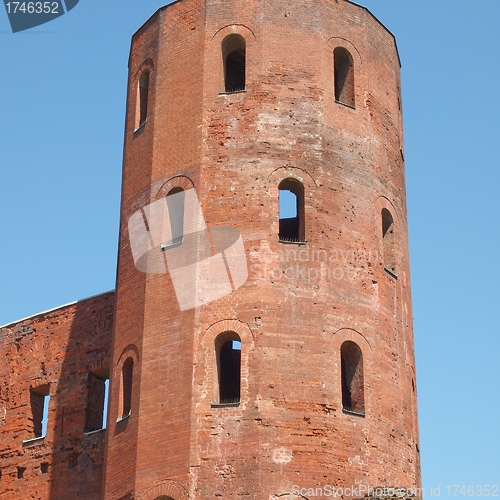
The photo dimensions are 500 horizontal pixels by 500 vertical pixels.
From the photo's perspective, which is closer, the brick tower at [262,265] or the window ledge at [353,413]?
the brick tower at [262,265]

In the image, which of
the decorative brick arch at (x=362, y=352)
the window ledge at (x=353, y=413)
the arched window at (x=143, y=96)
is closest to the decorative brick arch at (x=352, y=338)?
the decorative brick arch at (x=362, y=352)

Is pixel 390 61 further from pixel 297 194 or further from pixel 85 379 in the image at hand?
pixel 85 379

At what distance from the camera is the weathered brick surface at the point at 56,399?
24.3m

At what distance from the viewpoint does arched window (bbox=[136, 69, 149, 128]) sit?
24109 mm

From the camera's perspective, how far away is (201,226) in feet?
69.9

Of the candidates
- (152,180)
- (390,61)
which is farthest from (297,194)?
(390,61)

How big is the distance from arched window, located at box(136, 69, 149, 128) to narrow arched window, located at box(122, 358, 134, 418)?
5.32 metres

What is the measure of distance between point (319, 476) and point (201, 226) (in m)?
5.06

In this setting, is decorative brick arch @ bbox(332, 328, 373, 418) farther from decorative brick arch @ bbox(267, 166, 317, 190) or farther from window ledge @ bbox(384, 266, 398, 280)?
decorative brick arch @ bbox(267, 166, 317, 190)

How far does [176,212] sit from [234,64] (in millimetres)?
4397

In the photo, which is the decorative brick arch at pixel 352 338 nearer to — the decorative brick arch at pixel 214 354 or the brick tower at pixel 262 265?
the brick tower at pixel 262 265

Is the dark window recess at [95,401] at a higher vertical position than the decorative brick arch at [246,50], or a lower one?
lower

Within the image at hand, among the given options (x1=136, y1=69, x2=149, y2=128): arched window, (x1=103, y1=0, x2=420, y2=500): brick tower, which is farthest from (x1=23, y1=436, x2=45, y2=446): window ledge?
(x1=136, y1=69, x2=149, y2=128): arched window

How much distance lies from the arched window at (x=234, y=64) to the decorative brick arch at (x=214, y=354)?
547cm
